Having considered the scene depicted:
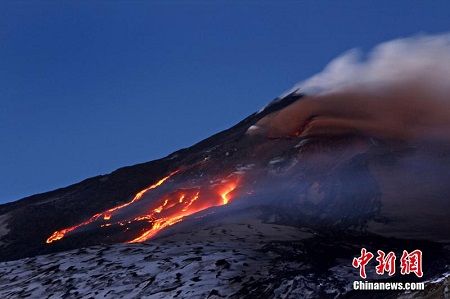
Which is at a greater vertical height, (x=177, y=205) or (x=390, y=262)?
(x=177, y=205)

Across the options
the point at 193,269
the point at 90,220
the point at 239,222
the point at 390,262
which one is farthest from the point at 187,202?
the point at 390,262

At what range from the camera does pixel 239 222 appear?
30625 millimetres

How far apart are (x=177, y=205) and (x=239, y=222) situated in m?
8.18

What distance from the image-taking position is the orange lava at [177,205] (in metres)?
→ 36.1

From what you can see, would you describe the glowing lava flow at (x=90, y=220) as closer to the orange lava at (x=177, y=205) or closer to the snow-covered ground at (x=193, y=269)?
the orange lava at (x=177, y=205)

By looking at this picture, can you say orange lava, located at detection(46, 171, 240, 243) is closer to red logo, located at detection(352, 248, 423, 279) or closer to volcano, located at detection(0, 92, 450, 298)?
volcano, located at detection(0, 92, 450, 298)

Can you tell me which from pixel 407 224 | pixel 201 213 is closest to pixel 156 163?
pixel 201 213

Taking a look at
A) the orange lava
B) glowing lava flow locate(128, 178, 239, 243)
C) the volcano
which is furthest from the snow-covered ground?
the orange lava

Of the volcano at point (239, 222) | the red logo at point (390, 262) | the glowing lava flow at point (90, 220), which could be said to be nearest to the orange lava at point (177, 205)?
the glowing lava flow at point (90, 220)

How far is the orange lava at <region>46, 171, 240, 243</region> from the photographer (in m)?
36.1

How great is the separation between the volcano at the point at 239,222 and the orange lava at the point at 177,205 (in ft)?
0.37

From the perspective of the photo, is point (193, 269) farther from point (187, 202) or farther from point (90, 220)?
point (90, 220)

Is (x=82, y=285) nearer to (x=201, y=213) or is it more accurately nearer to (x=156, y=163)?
(x=201, y=213)

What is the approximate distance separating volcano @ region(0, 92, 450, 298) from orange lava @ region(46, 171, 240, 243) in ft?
0.37
